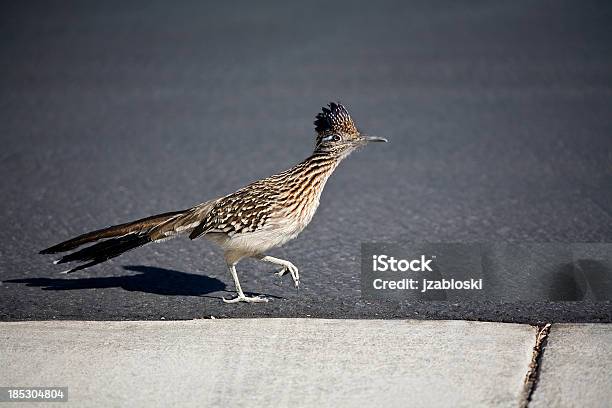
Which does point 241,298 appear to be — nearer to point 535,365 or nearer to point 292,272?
point 292,272

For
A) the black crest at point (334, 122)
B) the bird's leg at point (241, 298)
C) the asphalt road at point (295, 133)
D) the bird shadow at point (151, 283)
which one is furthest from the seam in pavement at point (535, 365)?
the bird shadow at point (151, 283)

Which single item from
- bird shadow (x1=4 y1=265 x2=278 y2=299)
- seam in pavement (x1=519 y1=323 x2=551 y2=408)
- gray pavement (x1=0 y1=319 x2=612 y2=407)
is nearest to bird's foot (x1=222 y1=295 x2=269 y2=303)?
bird shadow (x1=4 y1=265 x2=278 y2=299)

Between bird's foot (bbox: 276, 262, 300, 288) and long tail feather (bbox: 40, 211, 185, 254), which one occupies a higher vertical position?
long tail feather (bbox: 40, 211, 185, 254)

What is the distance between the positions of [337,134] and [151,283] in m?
1.64

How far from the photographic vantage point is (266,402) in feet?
16.2

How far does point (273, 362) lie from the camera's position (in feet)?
17.7

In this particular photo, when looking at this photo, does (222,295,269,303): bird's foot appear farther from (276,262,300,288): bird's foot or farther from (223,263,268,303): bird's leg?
(276,262,300,288): bird's foot

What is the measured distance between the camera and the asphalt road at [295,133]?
716 centimetres

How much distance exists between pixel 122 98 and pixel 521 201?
5.40m

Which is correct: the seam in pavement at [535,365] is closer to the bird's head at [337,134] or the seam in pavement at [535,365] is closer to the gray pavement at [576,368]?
the gray pavement at [576,368]

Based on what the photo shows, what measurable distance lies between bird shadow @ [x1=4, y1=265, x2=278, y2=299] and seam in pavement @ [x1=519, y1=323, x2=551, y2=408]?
1.96 meters

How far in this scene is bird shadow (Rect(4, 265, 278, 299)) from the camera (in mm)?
6941

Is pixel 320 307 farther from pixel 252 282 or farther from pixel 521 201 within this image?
pixel 521 201

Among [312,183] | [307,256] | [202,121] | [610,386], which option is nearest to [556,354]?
[610,386]
